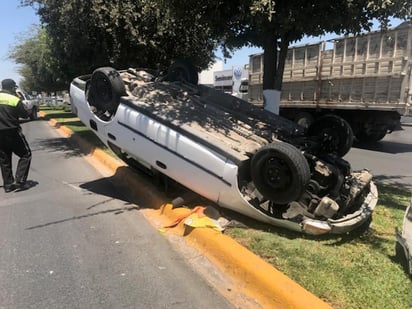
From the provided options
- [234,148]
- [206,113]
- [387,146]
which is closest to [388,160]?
[387,146]

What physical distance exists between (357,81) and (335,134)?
27.1 ft

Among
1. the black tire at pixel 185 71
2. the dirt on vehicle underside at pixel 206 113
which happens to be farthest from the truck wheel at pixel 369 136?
the dirt on vehicle underside at pixel 206 113

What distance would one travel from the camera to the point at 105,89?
21.8ft

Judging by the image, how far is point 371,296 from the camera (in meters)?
3.55

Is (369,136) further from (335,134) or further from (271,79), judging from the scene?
(335,134)

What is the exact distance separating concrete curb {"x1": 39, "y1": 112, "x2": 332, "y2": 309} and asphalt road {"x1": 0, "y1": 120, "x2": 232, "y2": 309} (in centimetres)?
24

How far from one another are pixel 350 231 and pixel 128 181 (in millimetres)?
3942

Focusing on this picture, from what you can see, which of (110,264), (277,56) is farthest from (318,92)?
(110,264)

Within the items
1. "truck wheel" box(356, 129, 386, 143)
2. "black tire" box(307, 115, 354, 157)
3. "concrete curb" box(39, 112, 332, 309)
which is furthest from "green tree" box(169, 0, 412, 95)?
"truck wheel" box(356, 129, 386, 143)

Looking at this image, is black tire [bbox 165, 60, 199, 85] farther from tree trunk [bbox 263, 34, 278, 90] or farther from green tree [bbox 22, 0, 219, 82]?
green tree [bbox 22, 0, 219, 82]

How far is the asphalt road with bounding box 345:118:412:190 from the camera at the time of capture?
920 centimetres

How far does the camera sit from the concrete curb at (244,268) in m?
3.53

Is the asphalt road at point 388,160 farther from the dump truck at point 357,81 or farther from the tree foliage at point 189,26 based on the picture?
the tree foliage at point 189,26

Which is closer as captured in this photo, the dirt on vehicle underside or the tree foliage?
the dirt on vehicle underside
